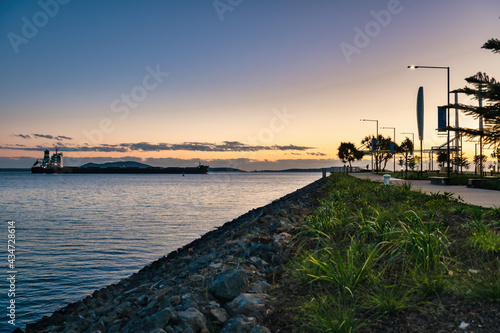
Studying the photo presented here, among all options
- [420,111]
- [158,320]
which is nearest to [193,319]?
[158,320]

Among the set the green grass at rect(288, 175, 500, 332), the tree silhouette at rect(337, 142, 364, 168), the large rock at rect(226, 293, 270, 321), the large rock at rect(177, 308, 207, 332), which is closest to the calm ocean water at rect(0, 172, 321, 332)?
the large rock at rect(177, 308, 207, 332)

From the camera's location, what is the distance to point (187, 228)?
21.1 metres

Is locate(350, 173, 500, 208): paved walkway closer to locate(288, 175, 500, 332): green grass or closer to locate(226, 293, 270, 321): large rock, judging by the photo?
locate(288, 175, 500, 332): green grass

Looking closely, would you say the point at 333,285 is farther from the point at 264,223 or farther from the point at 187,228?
the point at 187,228

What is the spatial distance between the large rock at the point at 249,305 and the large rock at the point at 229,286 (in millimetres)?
255

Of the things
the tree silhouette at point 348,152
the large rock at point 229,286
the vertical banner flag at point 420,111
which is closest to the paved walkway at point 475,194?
the large rock at point 229,286

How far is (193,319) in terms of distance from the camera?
411 cm

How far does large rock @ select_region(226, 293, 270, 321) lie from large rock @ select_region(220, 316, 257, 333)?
0.73 ft

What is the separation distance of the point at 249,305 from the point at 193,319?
2.30ft

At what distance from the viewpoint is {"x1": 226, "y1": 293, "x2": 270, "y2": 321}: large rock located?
422 cm

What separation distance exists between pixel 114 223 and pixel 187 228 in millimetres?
5519

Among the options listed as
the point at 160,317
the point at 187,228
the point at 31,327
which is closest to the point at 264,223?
the point at 31,327

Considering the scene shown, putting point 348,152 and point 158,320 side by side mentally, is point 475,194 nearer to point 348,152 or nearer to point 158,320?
point 158,320

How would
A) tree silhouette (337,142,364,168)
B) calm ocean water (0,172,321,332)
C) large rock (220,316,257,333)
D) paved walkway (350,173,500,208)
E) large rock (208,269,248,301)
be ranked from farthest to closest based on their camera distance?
tree silhouette (337,142,364,168) → paved walkway (350,173,500,208) → calm ocean water (0,172,321,332) → large rock (208,269,248,301) → large rock (220,316,257,333)
